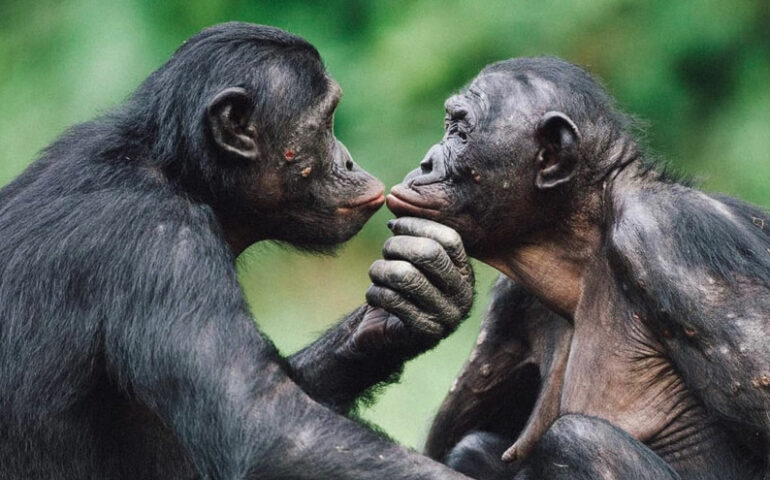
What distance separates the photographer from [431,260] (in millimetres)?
5301

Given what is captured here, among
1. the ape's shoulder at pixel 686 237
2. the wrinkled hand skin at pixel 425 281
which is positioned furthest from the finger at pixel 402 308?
the ape's shoulder at pixel 686 237

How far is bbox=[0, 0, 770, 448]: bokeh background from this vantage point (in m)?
9.97

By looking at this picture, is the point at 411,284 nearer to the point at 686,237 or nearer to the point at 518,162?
the point at 518,162

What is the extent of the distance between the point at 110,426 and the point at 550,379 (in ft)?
6.16

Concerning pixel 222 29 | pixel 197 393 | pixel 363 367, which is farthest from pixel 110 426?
pixel 222 29

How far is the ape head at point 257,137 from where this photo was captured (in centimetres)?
556

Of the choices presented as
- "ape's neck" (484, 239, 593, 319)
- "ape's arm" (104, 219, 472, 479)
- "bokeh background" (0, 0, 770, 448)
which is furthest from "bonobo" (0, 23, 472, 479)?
"bokeh background" (0, 0, 770, 448)

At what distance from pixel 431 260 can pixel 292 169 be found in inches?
30.9

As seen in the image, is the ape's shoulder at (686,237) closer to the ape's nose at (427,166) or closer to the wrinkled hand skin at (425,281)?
the wrinkled hand skin at (425,281)

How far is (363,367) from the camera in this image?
19.9ft

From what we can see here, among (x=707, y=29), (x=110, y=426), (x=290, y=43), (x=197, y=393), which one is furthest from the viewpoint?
(x=707, y=29)

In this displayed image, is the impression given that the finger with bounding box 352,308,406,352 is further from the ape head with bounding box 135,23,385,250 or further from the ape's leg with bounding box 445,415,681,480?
the ape's leg with bounding box 445,415,681,480

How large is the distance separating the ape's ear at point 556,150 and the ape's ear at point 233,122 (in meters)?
1.23

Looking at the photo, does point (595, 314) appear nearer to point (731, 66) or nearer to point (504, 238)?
point (504, 238)
